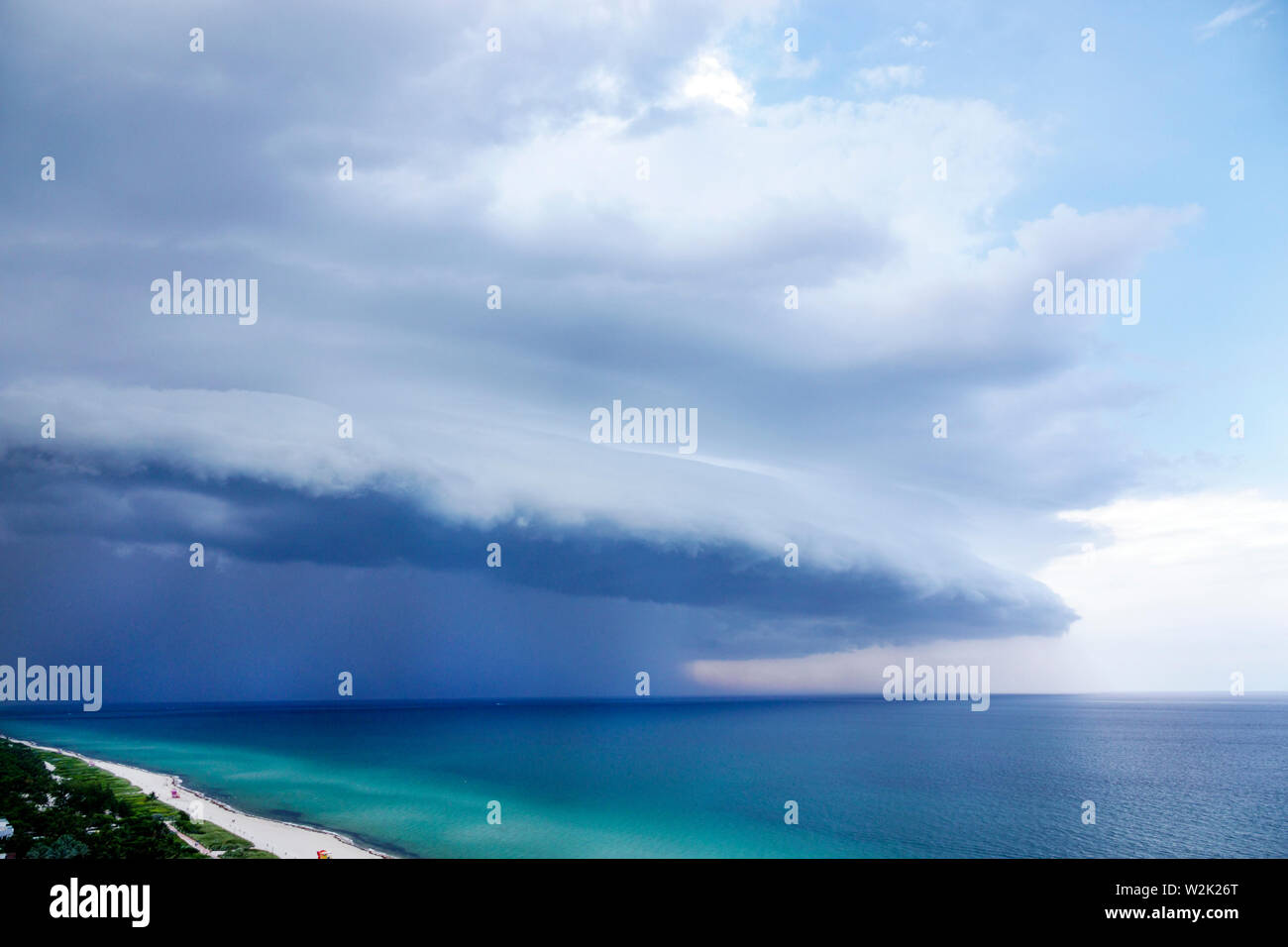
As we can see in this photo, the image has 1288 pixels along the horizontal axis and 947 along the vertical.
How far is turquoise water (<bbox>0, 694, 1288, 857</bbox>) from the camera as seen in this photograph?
3138 centimetres

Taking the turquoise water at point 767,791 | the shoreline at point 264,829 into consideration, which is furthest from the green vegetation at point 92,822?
the turquoise water at point 767,791

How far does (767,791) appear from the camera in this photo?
47594 millimetres

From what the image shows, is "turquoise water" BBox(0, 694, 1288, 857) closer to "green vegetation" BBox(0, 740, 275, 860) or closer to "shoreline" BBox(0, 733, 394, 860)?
"shoreline" BBox(0, 733, 394, 860)

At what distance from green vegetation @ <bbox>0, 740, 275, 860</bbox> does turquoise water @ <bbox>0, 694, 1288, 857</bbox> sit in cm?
570

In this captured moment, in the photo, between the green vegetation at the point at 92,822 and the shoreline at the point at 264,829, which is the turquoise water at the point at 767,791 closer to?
the shoreline at the point at 264,829

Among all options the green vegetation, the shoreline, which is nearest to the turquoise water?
the shoreline

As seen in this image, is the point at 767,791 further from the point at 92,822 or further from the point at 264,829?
the point at 92,822

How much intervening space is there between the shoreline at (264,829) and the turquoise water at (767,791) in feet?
4.86

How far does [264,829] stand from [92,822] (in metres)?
6.60

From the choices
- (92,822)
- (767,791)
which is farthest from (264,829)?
(767,791)

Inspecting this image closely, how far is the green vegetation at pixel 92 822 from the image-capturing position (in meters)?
23.0
